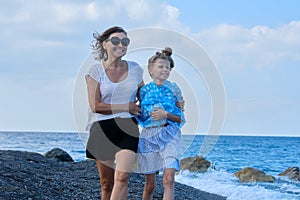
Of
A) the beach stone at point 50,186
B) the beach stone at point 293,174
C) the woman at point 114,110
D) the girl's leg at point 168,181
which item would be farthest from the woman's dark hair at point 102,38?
the beach stone at point 293,174

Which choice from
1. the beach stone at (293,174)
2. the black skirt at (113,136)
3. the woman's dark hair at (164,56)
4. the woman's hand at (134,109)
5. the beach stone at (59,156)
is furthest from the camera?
the beach stone at (293,174)

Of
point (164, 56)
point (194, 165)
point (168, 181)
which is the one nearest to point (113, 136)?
point (168, 181)

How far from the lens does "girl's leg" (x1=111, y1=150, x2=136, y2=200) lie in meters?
4.83

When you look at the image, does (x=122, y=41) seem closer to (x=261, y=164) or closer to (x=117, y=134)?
(x=117, y=134)

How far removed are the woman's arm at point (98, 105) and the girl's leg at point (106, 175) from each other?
524 mm

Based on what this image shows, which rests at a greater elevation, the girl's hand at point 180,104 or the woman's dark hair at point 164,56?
the woman's dark hair at point 164,56

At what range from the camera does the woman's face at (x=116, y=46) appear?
5.12 meters

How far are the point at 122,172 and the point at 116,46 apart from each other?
123 cm

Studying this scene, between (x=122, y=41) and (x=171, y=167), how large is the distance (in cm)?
133

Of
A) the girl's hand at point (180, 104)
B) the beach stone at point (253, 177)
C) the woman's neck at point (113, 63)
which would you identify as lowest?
the girl's hand at point (180, 104)

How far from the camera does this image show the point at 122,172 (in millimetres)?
4832

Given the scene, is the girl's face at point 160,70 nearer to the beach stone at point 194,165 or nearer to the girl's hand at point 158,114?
the girl's hand at point 158,114

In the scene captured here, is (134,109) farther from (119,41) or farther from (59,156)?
(59,156)

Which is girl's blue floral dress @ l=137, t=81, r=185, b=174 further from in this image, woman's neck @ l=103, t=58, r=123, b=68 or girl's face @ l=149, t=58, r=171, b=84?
woman's neck @ l=103, t=58, r=123, b=68
